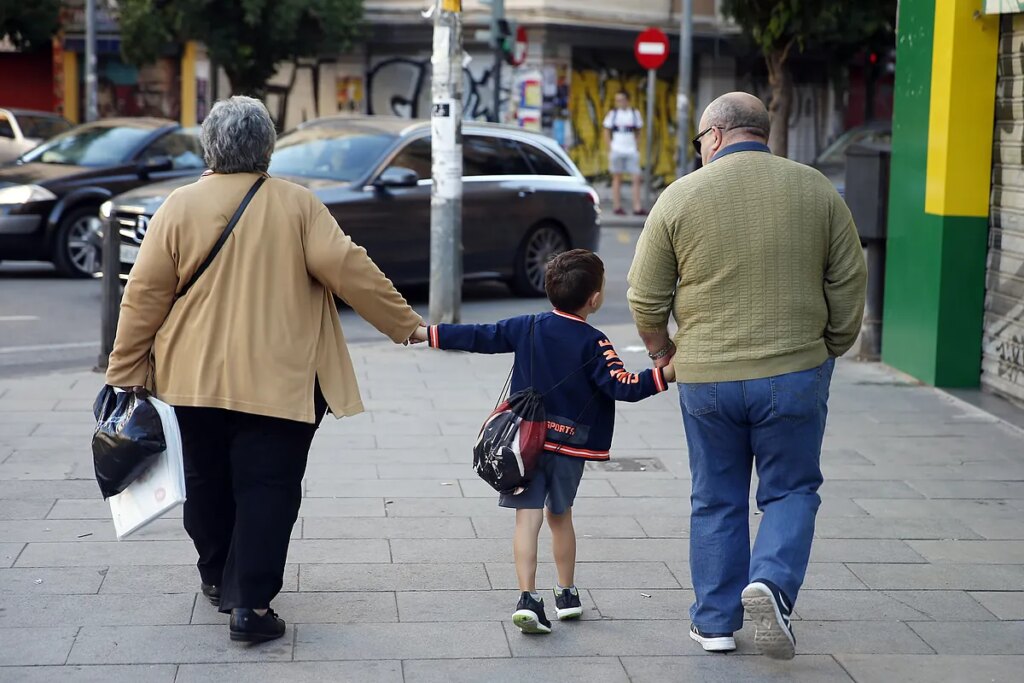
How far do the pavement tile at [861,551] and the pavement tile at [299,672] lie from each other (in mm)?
1985

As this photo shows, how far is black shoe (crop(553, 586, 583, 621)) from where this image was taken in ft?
15.9

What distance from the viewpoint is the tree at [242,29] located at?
28375 millimetres

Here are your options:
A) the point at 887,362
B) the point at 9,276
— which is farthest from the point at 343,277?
the point at 9,276

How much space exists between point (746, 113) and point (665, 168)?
30663mm

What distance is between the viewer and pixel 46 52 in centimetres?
3472

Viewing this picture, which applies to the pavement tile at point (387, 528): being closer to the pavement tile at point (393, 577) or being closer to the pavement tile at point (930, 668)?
the pavement tile at point (393, 577)

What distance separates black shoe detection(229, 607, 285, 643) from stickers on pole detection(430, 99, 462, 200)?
6678 millimetres

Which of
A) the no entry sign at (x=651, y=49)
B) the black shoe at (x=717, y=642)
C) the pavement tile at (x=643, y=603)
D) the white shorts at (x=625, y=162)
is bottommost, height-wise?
the pavement tile at (x=643, y=603)

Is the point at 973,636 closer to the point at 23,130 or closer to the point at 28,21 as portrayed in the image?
the point at 23,130

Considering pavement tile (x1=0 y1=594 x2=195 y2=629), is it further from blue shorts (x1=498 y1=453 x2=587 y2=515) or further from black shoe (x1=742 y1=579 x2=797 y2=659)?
black shoe (x1=742 y1=579 x2=797 y2=659)

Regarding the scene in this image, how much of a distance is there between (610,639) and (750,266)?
50.3 inches

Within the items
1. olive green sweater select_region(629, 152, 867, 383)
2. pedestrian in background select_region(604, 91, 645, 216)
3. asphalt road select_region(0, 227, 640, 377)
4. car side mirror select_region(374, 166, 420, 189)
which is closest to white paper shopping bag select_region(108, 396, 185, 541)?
olive green sweater select_region(629, 152, 867, 383)

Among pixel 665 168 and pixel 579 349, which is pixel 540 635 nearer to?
pixel 579 349

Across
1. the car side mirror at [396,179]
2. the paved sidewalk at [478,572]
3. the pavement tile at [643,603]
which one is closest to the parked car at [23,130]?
the car side mirror at [396,179]
